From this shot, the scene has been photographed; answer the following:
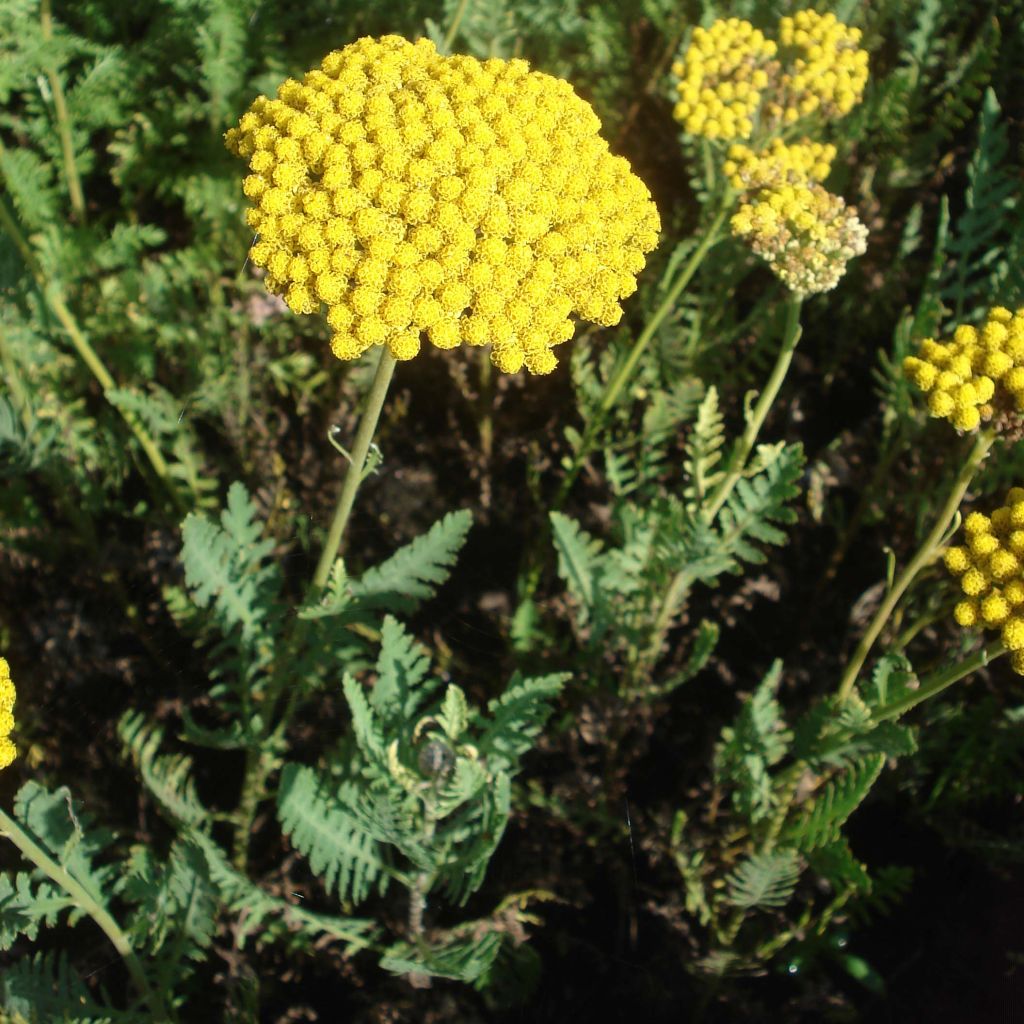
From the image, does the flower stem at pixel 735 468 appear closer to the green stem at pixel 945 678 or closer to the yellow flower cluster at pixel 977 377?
the yellow flower cluster at pixel 977 377

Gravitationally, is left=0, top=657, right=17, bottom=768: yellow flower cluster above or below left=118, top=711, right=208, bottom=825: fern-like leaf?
above

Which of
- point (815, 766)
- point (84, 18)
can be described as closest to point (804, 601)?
point (815, 766)

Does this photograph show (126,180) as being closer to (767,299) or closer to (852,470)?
(767,299)

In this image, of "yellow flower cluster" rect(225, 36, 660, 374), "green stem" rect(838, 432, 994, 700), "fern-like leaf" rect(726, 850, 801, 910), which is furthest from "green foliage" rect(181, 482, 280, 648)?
"green stem" rect(838, 432, 994, 700)

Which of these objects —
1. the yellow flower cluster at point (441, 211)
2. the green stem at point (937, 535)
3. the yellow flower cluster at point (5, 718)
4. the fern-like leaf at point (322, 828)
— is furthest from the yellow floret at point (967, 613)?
the yellow flower cluster at point (5, 718)

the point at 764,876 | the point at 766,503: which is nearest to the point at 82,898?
the point at 764,876

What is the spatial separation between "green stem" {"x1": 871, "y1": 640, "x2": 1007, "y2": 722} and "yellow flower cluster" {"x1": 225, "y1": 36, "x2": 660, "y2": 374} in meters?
1.08

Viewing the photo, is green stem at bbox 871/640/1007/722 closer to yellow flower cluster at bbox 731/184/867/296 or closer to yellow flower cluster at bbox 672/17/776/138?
yellow flower cluster at bbox 731/184/867/296

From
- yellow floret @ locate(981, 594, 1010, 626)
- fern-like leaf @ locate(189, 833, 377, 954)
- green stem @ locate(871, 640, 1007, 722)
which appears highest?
yellow floret @ locate(981, 594, 1010, 626)

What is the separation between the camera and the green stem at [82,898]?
1.88m

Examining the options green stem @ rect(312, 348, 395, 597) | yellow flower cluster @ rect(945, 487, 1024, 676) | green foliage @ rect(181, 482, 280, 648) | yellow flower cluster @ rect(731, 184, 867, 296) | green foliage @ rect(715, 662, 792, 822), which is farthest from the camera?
green foliage @ rect(715, 662, 792, 822)

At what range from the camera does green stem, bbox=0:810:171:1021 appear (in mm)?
1885

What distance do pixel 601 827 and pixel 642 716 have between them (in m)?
0.42

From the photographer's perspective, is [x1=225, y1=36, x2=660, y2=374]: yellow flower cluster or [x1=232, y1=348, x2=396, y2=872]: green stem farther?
[x1=232, y1=348, x2=396, y2=872]: green stem
